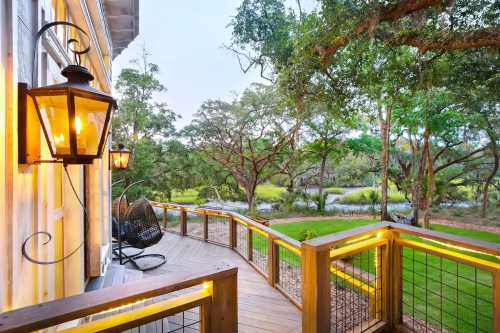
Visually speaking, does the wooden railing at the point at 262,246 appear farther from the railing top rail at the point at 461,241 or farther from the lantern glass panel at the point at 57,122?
the lantern glass panel at the point at 57,122

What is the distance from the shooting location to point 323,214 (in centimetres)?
1214

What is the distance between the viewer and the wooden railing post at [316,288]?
74.2 inches

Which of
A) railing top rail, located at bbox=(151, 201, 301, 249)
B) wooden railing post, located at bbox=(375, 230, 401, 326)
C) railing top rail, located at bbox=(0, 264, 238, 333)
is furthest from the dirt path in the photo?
railing top rail, located at bbox=(0, 264, 238, 333)

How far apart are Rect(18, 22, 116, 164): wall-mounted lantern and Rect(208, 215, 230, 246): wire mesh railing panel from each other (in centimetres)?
482

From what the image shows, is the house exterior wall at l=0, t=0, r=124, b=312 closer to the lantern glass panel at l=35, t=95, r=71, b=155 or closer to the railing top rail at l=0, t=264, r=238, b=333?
the lantern glass panel at l=35, t=95, r=71, b=155

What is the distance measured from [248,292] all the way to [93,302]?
290cm

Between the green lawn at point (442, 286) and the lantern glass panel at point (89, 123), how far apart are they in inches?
91.1

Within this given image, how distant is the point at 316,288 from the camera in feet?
6.19

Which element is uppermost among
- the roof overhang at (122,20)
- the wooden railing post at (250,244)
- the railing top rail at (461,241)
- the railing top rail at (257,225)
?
the roof overhang at (122,20)

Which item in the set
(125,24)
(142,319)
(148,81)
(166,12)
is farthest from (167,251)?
(166,12)

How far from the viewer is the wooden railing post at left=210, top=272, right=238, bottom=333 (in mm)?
1286

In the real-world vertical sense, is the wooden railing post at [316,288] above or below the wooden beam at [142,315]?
below

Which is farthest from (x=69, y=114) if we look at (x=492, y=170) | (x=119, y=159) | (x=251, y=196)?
(x=492, y=170)

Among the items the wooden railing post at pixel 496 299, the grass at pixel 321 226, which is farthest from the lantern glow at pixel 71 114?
Answer: the grass at pixel 321 226
